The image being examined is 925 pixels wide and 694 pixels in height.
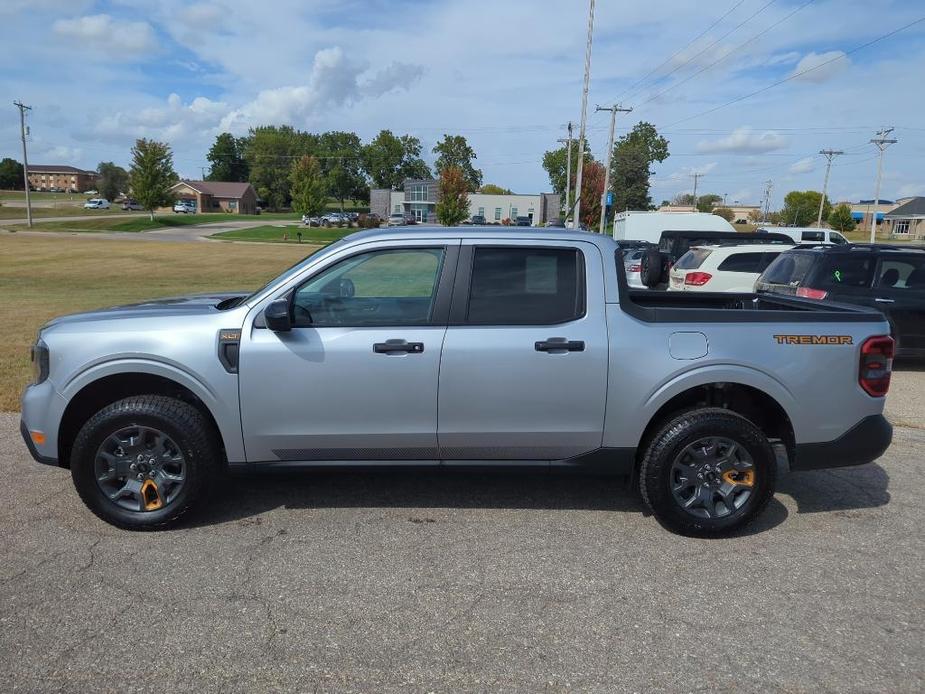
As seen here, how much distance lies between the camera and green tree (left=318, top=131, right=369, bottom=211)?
440 ft

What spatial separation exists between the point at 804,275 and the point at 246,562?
8.24 m

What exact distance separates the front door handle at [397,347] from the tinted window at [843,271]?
23.6ft

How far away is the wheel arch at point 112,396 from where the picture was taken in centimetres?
418

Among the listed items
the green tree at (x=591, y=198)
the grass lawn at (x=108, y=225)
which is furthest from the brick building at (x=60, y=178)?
the green tree at (x=591, y=198)

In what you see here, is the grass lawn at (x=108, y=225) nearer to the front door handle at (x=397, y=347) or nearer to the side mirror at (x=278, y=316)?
the side mirror at (x=278, y=316)

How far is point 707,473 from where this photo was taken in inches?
166

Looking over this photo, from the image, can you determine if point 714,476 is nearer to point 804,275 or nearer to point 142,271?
point 804,275

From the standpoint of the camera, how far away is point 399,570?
3.78 metres

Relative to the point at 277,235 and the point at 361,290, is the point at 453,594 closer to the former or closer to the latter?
the point at 361,290

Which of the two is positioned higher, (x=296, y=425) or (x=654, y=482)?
(x=296, y=425)

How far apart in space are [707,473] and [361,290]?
2454 millimetres

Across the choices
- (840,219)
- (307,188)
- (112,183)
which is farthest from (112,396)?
(112,183)

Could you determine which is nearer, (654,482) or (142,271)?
(654,482)

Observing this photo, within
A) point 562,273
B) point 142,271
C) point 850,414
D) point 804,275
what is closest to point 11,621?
point 562,273
